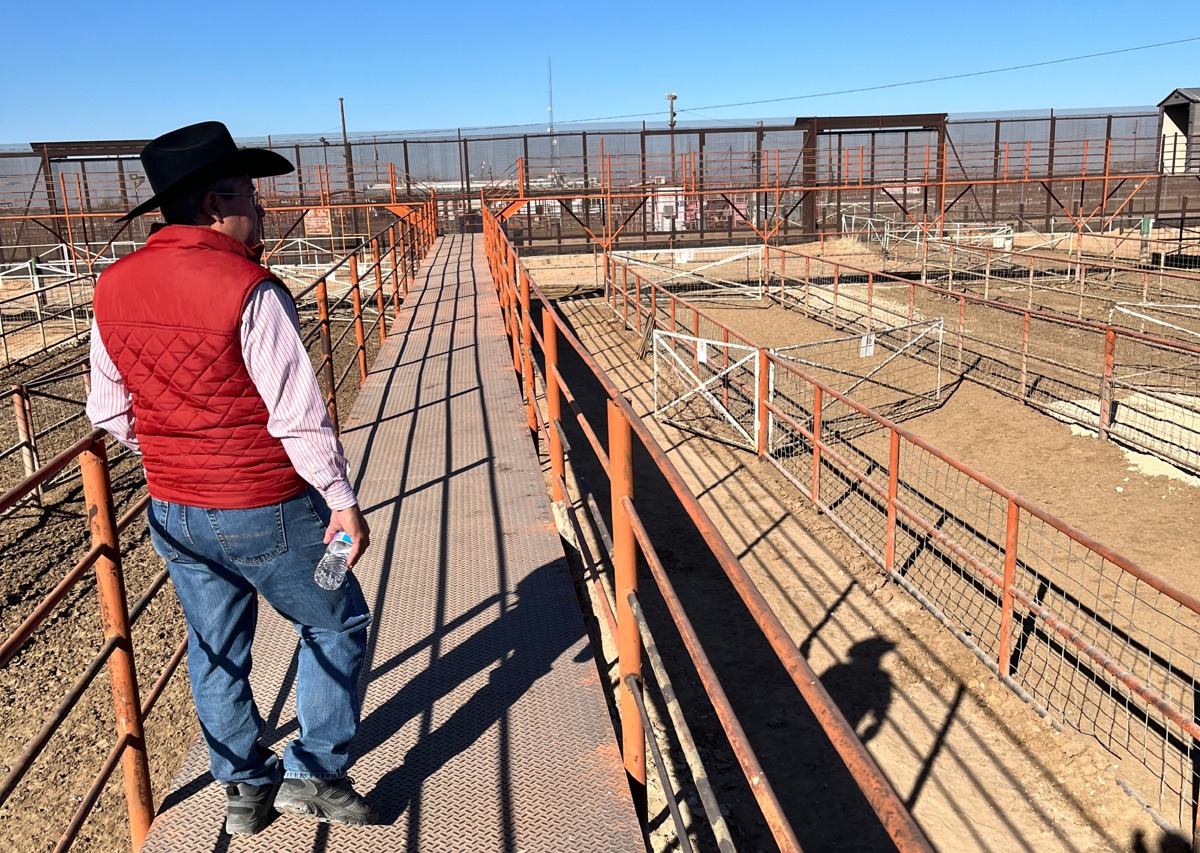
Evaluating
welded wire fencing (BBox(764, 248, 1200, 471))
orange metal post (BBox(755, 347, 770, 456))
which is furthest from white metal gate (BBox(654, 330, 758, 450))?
welded wire fencing (BBox(764, 248, 1200, 471))

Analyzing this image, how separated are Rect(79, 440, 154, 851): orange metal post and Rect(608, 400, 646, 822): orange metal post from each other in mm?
1220

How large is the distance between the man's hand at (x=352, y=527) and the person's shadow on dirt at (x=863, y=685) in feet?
12.2

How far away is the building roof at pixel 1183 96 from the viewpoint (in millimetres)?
25422

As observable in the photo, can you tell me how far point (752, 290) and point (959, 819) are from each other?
1622 centimetres

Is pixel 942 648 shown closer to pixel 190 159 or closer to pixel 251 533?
pixel 251 533

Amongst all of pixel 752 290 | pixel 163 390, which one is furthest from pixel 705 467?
pixel 752 290

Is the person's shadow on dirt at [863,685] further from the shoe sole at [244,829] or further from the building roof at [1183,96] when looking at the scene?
the building roof at [1183,96]

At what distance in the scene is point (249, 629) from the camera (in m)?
2.33

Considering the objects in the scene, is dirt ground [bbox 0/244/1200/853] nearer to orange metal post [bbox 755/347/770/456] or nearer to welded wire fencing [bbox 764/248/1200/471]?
welded wire fencing [bbox 764/248/1200/471]

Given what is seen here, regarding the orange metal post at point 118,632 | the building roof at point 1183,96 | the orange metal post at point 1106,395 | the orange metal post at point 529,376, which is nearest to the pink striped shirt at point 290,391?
the orange metal post at point 118,632

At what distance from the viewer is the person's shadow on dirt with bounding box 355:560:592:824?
2598 mm

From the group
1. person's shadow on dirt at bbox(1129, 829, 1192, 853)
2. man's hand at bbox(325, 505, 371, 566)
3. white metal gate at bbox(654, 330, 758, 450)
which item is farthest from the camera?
white metal gate at bbox(654, 330, 758, 450)

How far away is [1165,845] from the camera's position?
4.24m

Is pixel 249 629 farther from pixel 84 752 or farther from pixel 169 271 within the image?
pixel 84 752
